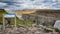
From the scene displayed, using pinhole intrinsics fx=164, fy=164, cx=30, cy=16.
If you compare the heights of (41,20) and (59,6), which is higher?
(59,6)

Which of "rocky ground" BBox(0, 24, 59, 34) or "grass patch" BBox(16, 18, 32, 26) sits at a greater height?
"grass patch" BBox(16, 18, 32, 26)

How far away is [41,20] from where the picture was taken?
6.30 ft

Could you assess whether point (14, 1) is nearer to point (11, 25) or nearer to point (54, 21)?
point (11, 25)

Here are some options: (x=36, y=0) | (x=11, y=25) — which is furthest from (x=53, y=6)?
(x=11, y=25)

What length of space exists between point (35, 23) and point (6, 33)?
0.36 meters

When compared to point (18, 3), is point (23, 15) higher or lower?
lower

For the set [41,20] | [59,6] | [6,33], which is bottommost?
[6,33]

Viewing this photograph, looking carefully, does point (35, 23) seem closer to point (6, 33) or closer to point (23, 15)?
point (23, 15)

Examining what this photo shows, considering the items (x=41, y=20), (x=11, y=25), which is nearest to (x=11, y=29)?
(x=11, y=25)

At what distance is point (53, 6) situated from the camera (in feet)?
6.29

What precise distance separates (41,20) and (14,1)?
38 centimetres

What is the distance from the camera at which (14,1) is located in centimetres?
191

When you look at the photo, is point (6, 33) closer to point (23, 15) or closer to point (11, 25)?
point (11, 25)

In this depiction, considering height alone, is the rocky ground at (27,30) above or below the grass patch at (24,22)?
below
